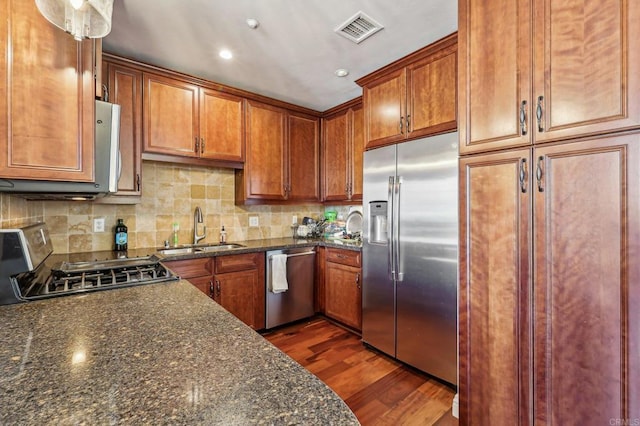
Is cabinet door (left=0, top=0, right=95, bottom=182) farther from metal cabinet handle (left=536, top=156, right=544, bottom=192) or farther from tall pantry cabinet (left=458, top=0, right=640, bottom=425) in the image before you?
metal cabinet handle (left=536, top=156, right=544, bottom=192)

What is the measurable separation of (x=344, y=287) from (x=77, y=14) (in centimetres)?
259

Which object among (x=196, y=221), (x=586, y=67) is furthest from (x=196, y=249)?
(x=586, y=67)

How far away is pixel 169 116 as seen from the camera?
251cm

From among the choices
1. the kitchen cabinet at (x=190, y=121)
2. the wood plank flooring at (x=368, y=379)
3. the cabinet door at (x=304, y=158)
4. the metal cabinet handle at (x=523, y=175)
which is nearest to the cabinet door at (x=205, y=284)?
the wood plank flooring at (x=368, y=379)

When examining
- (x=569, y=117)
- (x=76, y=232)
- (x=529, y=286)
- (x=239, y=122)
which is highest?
Answer: (x=239, y=122)

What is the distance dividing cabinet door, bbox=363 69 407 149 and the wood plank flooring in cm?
179


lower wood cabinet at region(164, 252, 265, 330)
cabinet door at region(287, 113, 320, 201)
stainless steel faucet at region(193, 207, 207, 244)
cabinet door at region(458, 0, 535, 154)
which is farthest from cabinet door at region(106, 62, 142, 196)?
cabinet door at region(458, 0, 535, 154)

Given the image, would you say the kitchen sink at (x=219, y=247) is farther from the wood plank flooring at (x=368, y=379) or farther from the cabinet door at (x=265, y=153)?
the wood plank flooring at (x=368, y=379)

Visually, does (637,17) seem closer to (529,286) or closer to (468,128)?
(468,128)

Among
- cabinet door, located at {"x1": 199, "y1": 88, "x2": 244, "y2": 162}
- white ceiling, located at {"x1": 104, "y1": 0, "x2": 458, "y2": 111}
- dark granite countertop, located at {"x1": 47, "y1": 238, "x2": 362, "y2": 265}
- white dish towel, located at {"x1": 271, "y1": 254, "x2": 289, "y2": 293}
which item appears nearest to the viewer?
white ceiling, located at {"x1": 104, "y1": 0, "x2": 458, "y2": 111}

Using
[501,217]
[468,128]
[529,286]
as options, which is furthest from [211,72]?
[529,286]

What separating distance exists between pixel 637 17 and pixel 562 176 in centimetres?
55

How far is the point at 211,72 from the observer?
2.56 meters

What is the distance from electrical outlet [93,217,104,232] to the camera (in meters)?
2.46
